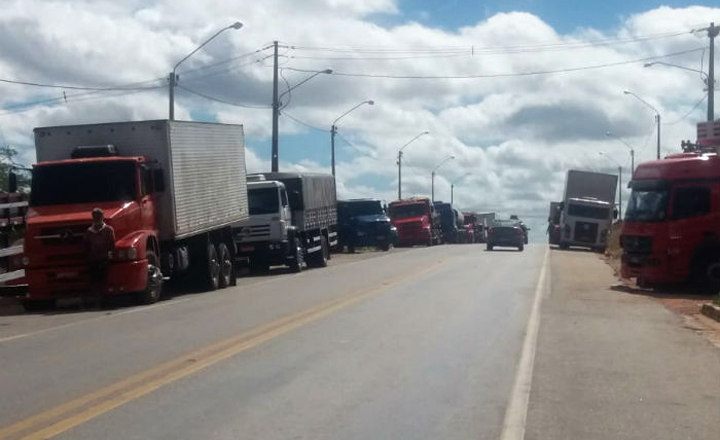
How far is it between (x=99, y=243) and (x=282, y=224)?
12.3m

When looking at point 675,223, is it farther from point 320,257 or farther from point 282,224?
point 320,257

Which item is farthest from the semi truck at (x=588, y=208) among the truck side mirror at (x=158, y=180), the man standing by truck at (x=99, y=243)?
the man standing by truck at (x=99, y=243)

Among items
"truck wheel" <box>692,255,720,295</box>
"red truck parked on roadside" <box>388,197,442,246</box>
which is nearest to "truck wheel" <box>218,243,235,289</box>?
"truck wheel" <box>692,255,720,295</box>

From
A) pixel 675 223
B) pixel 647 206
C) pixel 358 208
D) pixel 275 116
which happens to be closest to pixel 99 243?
pixel 647 206

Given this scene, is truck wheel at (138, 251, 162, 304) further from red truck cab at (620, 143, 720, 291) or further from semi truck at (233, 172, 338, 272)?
red truck cab at (620, 143, 720, 291)

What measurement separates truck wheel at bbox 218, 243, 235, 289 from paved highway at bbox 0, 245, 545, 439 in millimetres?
4672

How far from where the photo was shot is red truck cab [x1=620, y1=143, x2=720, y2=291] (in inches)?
991

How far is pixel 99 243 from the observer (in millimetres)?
19594

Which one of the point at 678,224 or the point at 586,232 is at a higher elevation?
the point at 678,224

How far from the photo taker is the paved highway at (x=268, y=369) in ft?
28.9

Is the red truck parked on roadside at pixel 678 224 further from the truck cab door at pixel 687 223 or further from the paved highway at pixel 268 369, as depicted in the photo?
the paved highway at pixel 268 369

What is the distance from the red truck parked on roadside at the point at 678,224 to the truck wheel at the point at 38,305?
567 inches

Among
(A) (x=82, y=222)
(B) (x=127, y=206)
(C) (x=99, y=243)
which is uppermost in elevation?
(B) (x=127, y=206)

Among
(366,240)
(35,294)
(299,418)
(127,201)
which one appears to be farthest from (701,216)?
(366,240)
